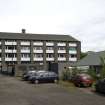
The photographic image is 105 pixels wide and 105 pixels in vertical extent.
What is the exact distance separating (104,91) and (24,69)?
1279 inches

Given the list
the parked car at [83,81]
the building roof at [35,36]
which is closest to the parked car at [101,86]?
the parked car at [83,81]

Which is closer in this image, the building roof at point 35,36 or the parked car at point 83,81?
the parked car at point 83,81

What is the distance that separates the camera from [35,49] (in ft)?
289

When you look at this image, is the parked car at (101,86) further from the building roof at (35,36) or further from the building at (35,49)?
the building roof at (35,36)

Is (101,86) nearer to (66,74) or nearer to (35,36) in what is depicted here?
(66,74)

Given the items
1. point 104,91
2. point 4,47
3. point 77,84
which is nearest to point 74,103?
point 104,91

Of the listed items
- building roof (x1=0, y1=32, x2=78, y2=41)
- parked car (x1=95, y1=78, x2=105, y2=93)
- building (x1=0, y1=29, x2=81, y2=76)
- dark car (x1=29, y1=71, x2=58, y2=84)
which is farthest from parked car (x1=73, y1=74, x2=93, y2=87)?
building roof (x1=0, y1=32, x2=78, y2=41)

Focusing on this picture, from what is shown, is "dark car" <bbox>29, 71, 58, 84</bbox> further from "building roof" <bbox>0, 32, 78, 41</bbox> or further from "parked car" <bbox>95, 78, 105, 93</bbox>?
"building roof" <bbox>0, 32, 78, 41</bbox>

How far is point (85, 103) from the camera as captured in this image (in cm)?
1792

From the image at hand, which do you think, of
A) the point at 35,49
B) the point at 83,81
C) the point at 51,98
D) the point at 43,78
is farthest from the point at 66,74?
the point at 35,49

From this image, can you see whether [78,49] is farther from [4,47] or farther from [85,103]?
[85,103]

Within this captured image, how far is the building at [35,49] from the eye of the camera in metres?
85.2

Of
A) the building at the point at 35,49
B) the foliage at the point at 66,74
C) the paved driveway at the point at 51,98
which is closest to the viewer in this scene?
the paved driveway at the point at 51,98

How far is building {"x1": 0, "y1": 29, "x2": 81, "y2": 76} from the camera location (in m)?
85.2
